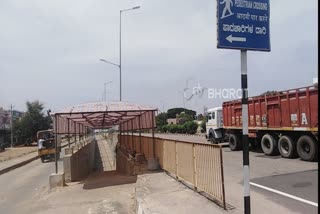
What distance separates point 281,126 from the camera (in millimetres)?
20359

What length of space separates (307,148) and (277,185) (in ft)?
23.5

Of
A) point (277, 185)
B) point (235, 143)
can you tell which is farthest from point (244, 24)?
point (235, 143)

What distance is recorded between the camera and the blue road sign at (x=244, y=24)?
6305mm

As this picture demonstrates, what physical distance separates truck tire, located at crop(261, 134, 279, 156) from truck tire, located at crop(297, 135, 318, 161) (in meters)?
2.28

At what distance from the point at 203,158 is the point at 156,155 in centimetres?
779

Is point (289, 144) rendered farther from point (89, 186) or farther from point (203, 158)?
point (203, 158)

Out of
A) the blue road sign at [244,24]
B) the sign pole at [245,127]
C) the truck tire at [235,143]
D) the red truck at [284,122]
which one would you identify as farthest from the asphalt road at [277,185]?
the truck tire at [235,143]

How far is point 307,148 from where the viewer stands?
18469 mm


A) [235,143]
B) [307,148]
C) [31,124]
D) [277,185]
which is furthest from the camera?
[31,124]

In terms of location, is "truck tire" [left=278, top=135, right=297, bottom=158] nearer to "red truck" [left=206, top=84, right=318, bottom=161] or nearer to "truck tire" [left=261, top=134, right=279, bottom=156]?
"red truck" [left=206, top=84, right=318, bottom=161]

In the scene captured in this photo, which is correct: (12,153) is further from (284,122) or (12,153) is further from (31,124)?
(284,122)

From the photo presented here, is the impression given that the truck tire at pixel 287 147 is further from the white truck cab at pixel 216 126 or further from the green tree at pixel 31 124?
the green tree at pixel 31 124

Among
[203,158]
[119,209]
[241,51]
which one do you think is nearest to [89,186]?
[119,209]

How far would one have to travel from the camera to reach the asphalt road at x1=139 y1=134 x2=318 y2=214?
360 inches
